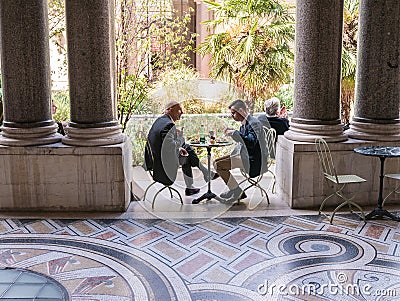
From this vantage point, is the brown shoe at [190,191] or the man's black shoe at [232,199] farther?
the brown shoe at [190,191]

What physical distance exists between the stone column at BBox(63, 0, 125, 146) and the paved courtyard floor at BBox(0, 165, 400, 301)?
0.98m

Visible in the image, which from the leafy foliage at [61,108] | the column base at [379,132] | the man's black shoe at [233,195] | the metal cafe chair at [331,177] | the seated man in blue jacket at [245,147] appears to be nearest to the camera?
the metal cafe chair at [331,177]

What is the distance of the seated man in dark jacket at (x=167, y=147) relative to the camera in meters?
5.79

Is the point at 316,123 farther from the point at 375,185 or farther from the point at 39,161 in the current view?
the point at 39,161

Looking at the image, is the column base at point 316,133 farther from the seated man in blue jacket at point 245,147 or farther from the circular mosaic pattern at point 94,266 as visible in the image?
the circular mosaic pattern at point 94,266

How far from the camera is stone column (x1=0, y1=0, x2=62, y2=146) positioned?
5.88 metres

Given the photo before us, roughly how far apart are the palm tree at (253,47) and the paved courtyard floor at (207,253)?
15.2 ft

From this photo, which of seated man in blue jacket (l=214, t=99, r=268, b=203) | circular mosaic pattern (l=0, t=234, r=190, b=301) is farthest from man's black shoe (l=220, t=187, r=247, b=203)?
circular mosaic pattern (l=0, t=234, r=190, b=301)

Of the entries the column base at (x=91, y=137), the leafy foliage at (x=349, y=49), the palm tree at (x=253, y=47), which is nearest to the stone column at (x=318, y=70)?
the column base at (x=91, y=137)

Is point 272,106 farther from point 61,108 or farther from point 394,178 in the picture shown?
point 61,108

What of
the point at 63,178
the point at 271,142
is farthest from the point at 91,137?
the point at 271,142

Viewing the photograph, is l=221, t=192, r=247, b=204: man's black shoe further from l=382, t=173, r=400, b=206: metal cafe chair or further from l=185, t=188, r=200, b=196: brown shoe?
l=382, t=173, r=400, b=206: metal cafe chair

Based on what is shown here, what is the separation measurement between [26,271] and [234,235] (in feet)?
6.78

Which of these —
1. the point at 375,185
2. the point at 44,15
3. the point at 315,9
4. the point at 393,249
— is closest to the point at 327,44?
the point at 315,9
